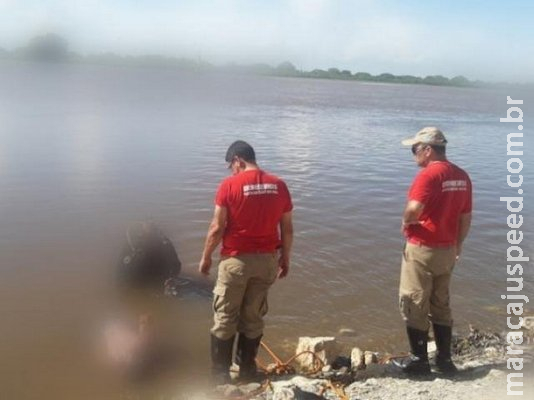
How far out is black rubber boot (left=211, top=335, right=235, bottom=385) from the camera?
5406mm

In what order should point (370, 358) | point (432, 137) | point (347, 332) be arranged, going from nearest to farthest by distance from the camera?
1. point (432, 137)
2. point (370, 358)
3. point (347, 332)

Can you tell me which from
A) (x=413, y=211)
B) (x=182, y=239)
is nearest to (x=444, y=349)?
(x=413, y=211)

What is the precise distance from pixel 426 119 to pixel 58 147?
29.5 meters

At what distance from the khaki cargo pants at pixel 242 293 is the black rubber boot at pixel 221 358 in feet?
0.28

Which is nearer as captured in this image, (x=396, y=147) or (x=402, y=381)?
(x=402, y=381)

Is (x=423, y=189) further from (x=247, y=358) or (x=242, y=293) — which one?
(x=247, y=358)

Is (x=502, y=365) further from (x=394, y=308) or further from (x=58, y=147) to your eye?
(x=58, y=147)

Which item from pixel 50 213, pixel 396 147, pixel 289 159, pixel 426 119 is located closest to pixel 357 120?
pixel 426 119

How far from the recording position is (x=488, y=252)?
1064cm

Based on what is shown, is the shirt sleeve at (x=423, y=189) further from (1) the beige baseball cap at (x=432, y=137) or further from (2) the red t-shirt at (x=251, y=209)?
(2) the red t-shirt at (x=251, y=209)

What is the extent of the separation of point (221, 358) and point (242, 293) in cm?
75

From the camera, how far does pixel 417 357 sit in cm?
569

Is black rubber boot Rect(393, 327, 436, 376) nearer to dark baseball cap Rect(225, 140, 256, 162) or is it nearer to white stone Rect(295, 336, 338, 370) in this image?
white stone Rect(295, 336, 338, 370)

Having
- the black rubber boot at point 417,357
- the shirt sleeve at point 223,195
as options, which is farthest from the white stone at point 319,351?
the shirt sleeve at point 223,195
